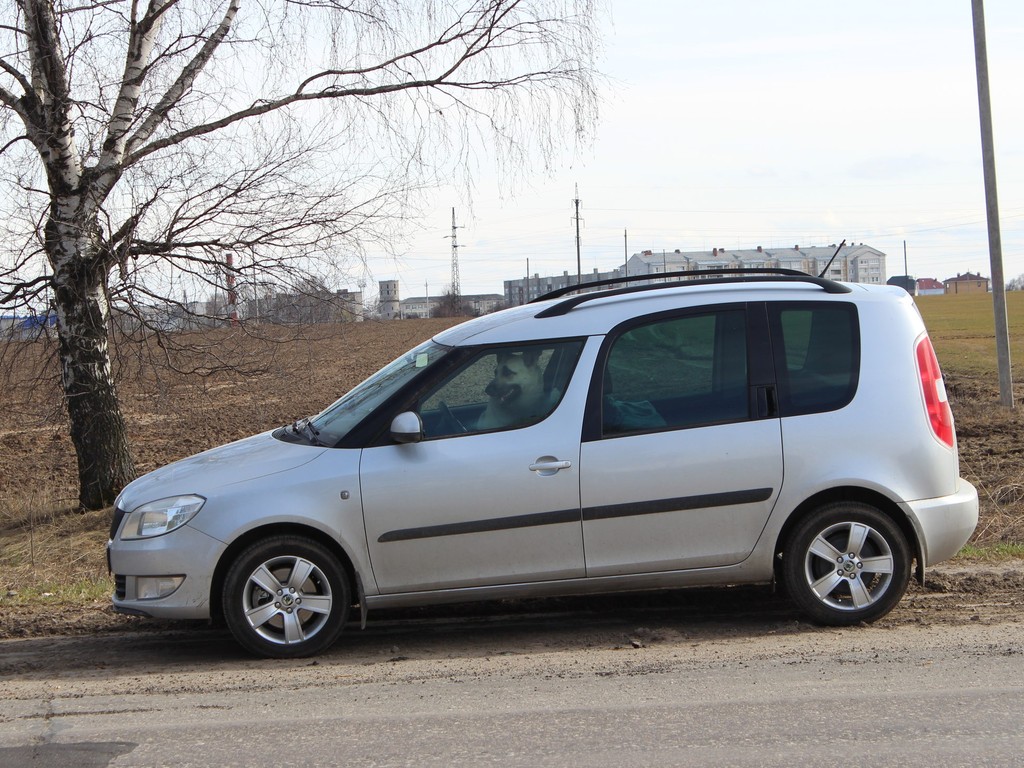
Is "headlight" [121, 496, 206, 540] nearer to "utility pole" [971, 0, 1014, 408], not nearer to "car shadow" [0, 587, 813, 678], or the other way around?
"car shadow" [0, 587, 813, 678]

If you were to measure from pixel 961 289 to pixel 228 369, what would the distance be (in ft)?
576

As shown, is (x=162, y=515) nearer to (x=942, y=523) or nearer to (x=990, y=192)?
(x=942, y=523)

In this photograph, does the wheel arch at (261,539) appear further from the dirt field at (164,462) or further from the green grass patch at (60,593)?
the green grass patch at (60,593)

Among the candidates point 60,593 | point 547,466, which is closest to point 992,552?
point 547,466

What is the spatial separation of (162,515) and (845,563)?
11.8 ft

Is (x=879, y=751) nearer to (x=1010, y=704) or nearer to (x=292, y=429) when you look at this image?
(x=1010, y=704)

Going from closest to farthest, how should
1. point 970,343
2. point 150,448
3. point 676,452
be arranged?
point 676,452 < point 150,448 < point 970,343

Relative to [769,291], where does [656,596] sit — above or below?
below

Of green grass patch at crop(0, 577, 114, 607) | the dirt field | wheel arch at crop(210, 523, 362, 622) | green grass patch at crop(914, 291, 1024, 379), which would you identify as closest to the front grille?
wheel arch at crop(210, 523, 362, 622)

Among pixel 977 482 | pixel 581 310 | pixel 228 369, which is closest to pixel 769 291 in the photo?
pixel 581 310

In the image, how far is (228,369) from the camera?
460 inches

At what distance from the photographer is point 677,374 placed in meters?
5.87

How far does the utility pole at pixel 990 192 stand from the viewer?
1681cm

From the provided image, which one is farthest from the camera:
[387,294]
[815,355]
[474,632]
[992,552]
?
[387,294]
